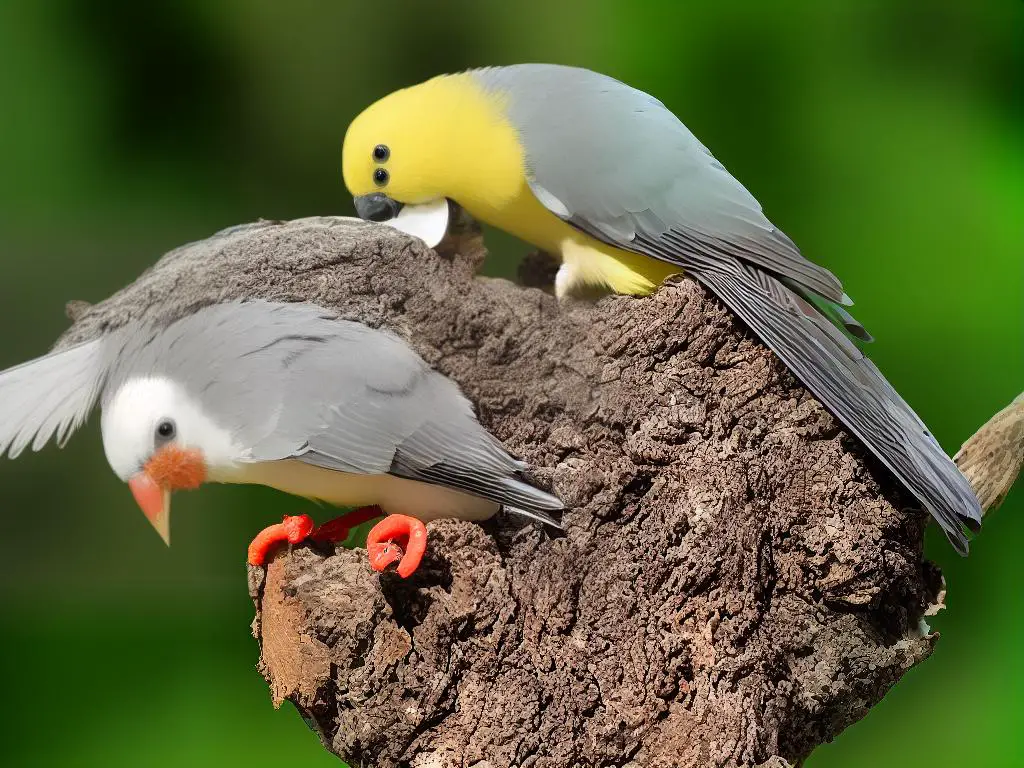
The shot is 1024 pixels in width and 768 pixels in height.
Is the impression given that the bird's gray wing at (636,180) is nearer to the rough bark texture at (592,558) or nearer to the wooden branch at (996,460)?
the rough bark texture at (592,558)

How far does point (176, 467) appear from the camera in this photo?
103cm

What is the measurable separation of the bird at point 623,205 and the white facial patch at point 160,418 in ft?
1.09

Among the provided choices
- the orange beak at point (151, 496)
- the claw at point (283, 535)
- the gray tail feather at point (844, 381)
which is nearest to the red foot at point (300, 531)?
the claw at point (283, 535)

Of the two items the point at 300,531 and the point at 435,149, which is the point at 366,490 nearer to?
the point at 300,531

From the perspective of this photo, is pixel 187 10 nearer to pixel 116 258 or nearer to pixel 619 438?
pixel 116 258

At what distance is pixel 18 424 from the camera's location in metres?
1.03

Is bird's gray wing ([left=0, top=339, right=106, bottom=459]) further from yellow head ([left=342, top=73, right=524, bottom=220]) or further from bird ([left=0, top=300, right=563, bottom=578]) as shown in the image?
yellow head ([left=342, top=73, right=524, bottom=220])

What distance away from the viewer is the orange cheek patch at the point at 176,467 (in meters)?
1.02

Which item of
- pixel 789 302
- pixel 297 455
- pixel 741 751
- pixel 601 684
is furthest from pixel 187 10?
pixel 741 751

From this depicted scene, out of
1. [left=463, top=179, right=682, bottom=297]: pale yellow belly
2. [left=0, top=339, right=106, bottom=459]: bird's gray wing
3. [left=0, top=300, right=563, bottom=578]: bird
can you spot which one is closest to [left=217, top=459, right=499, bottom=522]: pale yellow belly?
[left=0, top=300, right=563, bottom=578]: bird

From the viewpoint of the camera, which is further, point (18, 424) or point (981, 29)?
point (981, 29)

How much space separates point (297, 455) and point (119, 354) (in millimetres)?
222

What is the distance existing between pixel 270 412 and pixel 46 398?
0.77 feet

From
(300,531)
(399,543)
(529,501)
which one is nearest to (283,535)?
(300,531)
